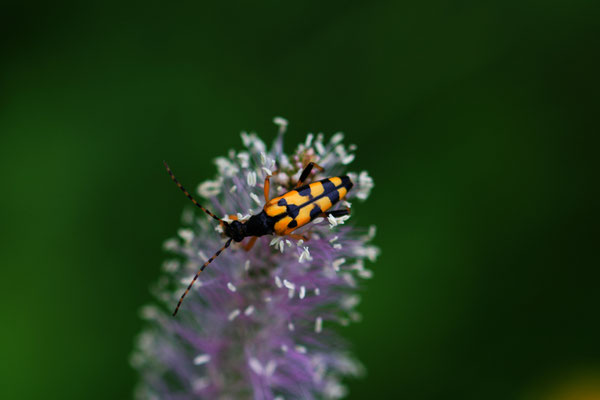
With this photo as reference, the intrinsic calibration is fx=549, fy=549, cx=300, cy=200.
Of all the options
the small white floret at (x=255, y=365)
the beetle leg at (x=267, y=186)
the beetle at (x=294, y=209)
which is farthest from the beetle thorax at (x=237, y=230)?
the small white floret at (x=255, y=365)

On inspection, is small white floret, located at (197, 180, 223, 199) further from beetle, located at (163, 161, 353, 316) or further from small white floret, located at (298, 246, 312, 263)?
small white floret, located at (298, 246, 312, 263)

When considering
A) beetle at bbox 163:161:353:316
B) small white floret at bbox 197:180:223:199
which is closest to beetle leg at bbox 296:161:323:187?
beetle at bbox 163:161:353:316

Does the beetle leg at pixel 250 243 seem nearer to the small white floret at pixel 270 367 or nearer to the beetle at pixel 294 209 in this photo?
the beetle at pixel 294 209

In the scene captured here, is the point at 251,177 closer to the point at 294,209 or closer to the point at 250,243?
the point at 294,209

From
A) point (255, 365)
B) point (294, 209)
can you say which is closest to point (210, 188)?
point (294, 209)

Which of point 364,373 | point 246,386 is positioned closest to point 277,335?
point 246,386
